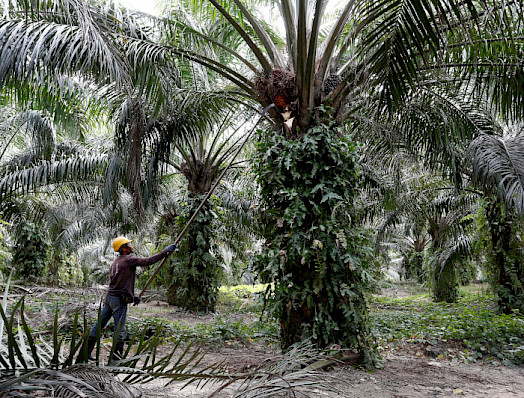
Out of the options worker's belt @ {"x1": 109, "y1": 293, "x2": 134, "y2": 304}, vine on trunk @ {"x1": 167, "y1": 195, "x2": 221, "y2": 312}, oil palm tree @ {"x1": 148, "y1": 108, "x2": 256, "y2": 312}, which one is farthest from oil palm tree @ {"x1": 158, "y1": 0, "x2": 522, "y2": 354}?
vine on trunk @ {"x1": 167, "y1": 195, "x2": 221, "y2": 312}

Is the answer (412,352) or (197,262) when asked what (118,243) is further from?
(412,352)

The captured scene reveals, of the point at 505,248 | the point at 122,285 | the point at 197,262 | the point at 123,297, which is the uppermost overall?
the point at 505,248

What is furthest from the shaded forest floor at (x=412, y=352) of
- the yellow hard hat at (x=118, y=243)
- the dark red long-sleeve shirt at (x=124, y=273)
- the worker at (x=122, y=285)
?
the yellow hard hat at (x=118, y=243)

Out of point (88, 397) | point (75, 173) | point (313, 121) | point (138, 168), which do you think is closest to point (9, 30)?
point (138, 168)

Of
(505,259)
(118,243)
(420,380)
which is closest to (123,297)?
(118,243)

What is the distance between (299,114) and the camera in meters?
5.48

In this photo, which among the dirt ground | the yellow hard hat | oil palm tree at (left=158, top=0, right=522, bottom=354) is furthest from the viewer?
the yellow hard hat

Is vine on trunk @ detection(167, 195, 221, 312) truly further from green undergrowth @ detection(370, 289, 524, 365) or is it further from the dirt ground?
the dirt ground

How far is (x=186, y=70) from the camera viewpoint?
25.7ft

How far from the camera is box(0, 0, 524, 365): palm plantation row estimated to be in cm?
445

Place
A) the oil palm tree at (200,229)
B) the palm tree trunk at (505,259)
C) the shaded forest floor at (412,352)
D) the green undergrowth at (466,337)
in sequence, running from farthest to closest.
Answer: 1. the oil palm tree at (200,229)
2. the palm tree trunk at (505,259)
3. the green undergrowth at (466,337)
4. the shaded forest floor at (412,352)

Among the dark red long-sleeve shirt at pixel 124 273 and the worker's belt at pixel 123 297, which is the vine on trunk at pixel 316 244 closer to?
the dark red long-sleeve shirt at pixel 124 273

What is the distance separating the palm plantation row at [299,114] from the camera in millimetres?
4449

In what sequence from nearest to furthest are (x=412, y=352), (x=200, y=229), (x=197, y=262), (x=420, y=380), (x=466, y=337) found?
(x=420, y=380) → (x=412, y=352) → (x=466, y=337) → (x=197, y=262) → (x=200, y=229)
